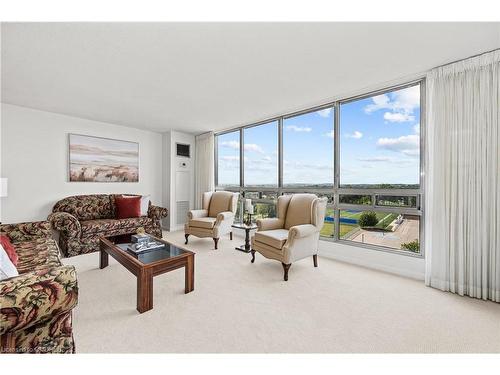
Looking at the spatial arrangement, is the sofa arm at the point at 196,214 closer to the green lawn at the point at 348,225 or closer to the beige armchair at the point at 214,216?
the beige armchair at the point at 214,216

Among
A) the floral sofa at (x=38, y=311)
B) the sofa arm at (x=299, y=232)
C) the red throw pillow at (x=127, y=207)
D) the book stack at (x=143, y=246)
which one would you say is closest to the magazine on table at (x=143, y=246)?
the book stack at (x=143, y=246)

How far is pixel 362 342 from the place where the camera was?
154 cm

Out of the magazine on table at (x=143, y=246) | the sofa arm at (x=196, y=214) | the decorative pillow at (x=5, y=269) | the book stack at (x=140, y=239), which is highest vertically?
the decorative pillow at (x=5, y=269)

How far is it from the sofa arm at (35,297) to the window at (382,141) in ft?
10.9

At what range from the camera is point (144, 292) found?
1900 millimetres

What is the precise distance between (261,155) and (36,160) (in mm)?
4028

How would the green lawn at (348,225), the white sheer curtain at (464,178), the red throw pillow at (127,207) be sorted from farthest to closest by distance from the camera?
the red throw pillow at (127,207)
the green lawn at (348,225)
the white sheer curtain at (464,178)

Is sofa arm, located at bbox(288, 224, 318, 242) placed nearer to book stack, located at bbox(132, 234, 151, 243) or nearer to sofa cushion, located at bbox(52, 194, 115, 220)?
book stack, located at bbox(132, 234, 151, 243)

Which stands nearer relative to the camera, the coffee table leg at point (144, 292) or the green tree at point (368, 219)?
the coffee table leg at point (144, 292)

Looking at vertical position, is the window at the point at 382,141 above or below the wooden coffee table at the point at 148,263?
above

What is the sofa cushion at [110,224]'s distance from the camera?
353 centimetres

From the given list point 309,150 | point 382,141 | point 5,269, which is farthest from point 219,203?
point 5,269
